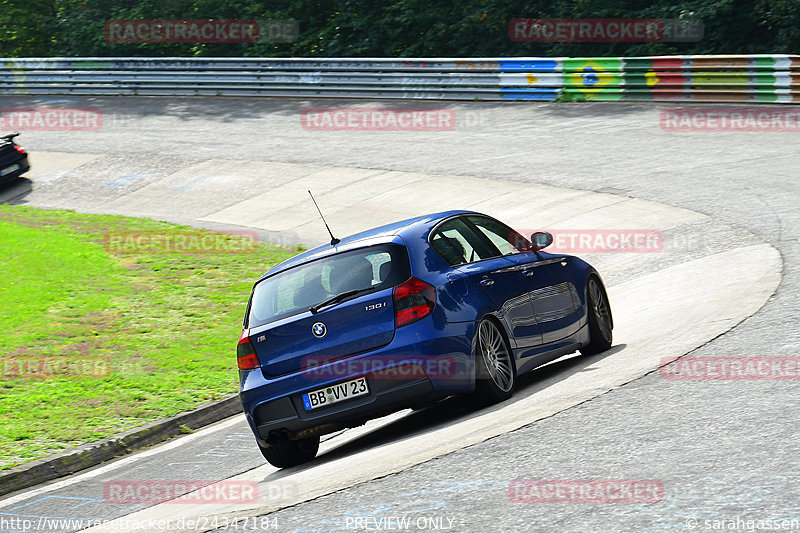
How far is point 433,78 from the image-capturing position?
2703 centimetres

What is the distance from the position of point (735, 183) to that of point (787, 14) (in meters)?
13.0

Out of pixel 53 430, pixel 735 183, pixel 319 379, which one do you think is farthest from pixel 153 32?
pixel 319 379

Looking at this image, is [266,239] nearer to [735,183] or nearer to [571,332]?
[735,183]

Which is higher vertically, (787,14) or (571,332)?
(787,14)

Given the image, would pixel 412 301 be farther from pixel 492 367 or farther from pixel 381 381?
pixel 492 367

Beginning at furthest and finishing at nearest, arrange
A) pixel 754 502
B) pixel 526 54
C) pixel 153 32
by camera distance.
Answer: pixel 153 32 < pixel 526 54 < pixel 754 502

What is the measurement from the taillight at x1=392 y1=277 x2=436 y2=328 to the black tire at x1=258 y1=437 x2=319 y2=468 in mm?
1158

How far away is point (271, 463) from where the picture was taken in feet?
25.6

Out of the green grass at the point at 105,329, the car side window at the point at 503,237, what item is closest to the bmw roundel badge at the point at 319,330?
the car side window at the point at 503,237

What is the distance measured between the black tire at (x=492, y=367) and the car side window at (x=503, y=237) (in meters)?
1.09

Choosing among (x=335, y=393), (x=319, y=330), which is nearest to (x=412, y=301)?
(x=319, y=330)

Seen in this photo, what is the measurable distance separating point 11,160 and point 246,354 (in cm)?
1788

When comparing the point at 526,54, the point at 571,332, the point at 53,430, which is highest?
the point at 526,54

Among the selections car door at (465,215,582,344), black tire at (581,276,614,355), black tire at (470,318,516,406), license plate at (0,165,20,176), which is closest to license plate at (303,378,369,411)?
black tire at (470,318,516,406)
